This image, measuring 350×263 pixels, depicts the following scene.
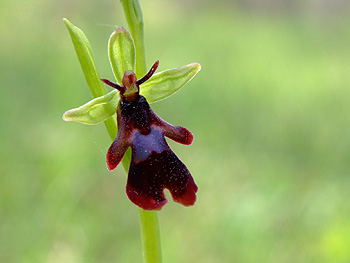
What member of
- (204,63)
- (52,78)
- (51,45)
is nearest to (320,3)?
(204,63)

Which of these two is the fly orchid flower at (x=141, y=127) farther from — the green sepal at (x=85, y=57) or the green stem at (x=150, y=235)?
the green stem at (x=150, y=235)

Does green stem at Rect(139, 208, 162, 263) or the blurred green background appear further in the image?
the blurred green background

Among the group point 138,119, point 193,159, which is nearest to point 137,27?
point 138,119

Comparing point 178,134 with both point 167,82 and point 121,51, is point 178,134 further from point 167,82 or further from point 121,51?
point 121,51

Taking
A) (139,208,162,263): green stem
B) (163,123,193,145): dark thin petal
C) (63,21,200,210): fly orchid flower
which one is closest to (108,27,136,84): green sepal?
(63,21,200,210): fly orchid flower

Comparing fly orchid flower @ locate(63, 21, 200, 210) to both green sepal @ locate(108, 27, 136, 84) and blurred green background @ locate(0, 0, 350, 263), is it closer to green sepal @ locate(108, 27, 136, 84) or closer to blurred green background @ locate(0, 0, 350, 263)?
green sepal @ locate(108, 27, 136, 84)

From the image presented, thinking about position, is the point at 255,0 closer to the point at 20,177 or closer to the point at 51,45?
the point at 51,45

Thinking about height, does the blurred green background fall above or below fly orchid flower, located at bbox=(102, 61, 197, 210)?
above
